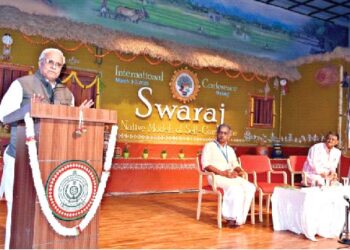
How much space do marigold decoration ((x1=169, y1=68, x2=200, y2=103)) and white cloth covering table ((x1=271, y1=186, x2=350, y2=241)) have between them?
4109mm

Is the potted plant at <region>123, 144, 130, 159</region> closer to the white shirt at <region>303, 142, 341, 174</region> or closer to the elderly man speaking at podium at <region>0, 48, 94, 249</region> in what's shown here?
the white shirt at <region>303, 142, 341, 174</region>

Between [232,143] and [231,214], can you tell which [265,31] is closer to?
[232,143]

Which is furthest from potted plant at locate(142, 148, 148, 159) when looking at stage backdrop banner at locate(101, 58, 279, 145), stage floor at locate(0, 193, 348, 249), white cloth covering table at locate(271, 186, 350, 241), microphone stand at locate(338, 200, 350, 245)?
microphone stand at locate(338, 200, 350, 245)

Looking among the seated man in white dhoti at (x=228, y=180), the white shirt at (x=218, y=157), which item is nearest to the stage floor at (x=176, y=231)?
the seated man in white dhoti at (x=228, y=180)

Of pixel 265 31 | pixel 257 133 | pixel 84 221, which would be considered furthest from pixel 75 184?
pixel 265 31

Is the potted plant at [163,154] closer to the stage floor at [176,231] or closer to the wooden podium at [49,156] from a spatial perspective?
the stage floor at [176,231]

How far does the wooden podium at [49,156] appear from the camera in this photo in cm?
222

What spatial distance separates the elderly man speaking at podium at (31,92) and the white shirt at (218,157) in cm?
278

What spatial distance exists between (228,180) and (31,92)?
3.11 m

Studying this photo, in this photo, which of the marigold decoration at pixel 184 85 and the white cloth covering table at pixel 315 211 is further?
the marigold decoration at pixel 184 85

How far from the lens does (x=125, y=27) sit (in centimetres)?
804

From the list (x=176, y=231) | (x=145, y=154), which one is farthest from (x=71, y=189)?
(x=145, y=154)

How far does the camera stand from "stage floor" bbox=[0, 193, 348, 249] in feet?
13.2

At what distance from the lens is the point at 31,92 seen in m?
2.70
